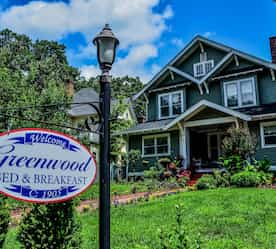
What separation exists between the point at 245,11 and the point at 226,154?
5.76 metres

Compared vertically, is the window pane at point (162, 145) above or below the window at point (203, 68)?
below

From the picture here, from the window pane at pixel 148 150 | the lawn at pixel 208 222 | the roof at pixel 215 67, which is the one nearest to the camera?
the lawn at pixel 208 222

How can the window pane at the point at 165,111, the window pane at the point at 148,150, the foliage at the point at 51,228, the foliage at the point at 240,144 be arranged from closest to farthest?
the foliage at the point at 51,228, the foliage at the point at 240,144, the window pane at the point at 148,150, the window pane at the point at 165,111

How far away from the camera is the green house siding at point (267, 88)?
51.2ft

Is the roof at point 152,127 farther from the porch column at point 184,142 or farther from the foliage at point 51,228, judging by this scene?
the foliage at point 51,228

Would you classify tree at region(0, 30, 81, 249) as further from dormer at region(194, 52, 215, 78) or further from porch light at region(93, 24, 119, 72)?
dormer at region(194, 52, 215, 78)

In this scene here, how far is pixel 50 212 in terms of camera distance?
342cm

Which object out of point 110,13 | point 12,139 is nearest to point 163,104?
point 110,13

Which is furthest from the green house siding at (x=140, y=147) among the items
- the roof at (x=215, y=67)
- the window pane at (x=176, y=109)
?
the roof at (x=215, y=67)

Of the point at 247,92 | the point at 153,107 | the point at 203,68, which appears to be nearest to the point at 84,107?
the point at 153,107

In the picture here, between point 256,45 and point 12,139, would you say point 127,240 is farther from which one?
point 256,45

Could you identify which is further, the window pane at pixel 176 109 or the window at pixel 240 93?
the window pane at pixel 176 109

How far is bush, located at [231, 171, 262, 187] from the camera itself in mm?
10094

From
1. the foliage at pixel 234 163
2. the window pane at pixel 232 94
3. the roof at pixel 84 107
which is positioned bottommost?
the foliage at pixel 234 163
